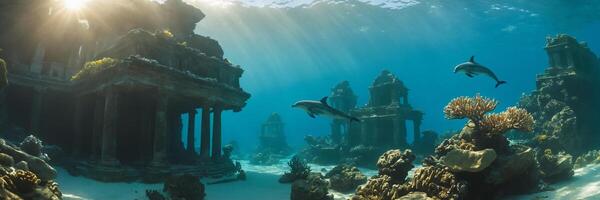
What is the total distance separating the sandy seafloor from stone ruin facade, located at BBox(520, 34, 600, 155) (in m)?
10.8

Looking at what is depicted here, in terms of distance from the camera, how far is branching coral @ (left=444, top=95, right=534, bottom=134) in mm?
9711

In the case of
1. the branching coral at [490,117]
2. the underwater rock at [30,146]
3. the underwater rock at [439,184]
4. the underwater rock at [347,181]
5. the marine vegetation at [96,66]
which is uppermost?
the marine vegetation at [96,66]

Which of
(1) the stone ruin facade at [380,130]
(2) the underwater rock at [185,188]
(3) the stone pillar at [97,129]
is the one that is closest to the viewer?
(2) the underwater rock at [185,188]

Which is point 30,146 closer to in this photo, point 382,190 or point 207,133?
point 207,133

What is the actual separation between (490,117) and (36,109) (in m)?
22.1

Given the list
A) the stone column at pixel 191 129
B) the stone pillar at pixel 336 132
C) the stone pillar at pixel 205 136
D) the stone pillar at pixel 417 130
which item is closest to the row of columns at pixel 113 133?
the stone pillar at pixel 205 136

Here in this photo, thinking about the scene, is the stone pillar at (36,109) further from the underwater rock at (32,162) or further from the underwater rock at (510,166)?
the underwater rock at (510,166)

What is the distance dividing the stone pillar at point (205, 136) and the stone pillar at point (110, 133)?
456 centimetres

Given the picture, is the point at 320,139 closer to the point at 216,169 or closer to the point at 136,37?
the point at 216,169

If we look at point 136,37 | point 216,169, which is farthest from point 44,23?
point 216,169

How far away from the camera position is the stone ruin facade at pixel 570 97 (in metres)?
21.3

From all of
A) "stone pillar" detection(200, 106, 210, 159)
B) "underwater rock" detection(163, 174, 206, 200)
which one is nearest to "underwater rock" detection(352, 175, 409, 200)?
"underwater rock" detection(163, 174, 206, 200)

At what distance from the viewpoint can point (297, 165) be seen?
17.5 meters

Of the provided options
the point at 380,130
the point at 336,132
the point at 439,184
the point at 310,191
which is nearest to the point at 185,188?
the point at 310,191
